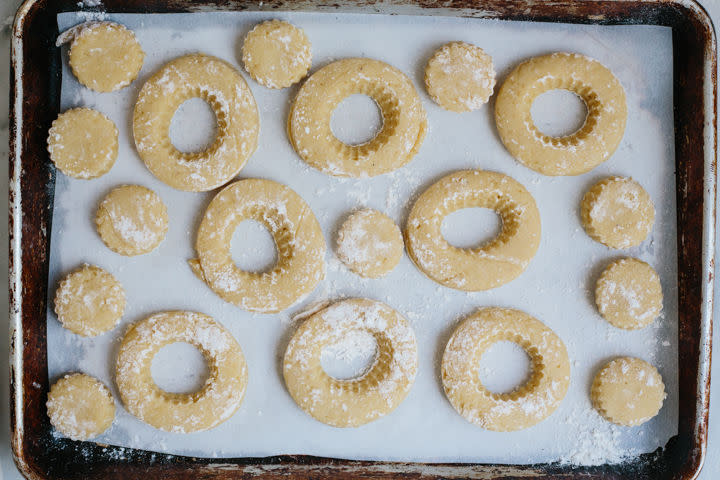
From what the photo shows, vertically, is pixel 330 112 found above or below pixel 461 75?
below

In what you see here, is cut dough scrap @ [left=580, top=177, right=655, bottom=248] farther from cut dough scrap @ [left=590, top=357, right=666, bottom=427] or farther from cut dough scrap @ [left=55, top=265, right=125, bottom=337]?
cut dough scrap @ [left=55, top=265, right=125, bottom=337]

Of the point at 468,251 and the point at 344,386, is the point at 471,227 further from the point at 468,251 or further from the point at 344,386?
the point at 344,386

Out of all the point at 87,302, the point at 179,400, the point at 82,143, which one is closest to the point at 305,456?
the point at 179,400

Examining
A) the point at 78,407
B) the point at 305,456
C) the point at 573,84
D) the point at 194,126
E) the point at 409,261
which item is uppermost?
the point at 573,84

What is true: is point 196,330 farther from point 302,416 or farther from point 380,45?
point 380,45

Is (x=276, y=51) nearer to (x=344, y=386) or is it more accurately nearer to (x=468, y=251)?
(x=468, y=251)

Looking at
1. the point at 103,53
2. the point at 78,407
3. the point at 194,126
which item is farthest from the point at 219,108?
the point at 78,407

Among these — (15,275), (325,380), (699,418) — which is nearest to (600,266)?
(699,418)

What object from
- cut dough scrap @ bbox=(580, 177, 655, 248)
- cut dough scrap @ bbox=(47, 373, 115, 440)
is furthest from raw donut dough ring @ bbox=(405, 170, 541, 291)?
cut dough scrap @ bbox=(47, 373, 115, 440)
